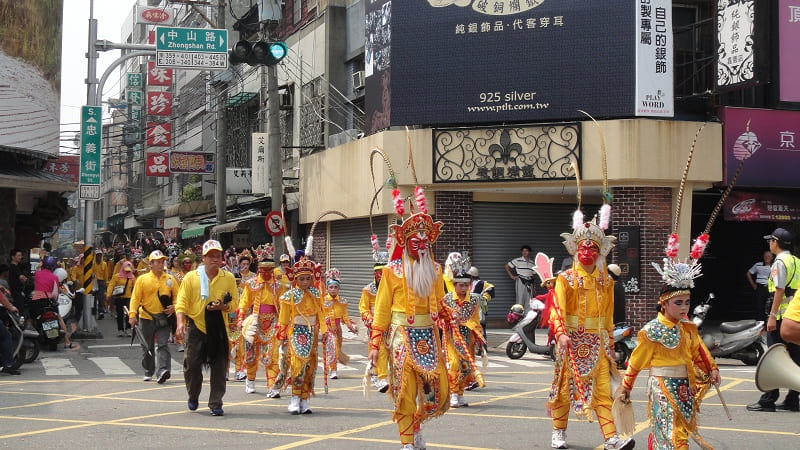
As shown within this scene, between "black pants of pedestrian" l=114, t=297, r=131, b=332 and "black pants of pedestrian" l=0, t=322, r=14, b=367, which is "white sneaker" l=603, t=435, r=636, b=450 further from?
"black pants of pedestrian" l=114, t=297, r=131, b=332

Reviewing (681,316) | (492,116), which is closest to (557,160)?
(492,116)

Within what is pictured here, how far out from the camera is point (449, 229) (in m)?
22.3

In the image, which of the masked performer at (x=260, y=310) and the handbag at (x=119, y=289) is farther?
the handbag at (x=119, y=289)

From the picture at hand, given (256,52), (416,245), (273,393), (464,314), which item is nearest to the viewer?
(416,245)

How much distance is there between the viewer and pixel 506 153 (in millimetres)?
21375

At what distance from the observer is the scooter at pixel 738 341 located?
15383mm

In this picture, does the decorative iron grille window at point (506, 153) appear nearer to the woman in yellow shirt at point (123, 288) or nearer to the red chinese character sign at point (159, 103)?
the woman in yellow shirt at point (123, 288)

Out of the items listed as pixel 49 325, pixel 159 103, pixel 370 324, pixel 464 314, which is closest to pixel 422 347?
pixel 370 324

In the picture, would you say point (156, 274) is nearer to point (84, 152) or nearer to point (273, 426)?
point (273, 426)

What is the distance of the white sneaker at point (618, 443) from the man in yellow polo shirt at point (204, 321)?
14.6ft

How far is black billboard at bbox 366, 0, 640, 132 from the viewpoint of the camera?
821 inches

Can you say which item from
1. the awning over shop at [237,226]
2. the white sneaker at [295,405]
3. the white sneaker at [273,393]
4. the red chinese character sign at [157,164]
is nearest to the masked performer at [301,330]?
the white sneaker at [295,405]

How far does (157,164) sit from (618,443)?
35.8m

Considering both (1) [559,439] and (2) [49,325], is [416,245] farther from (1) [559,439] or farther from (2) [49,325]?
(2) [49,325]
